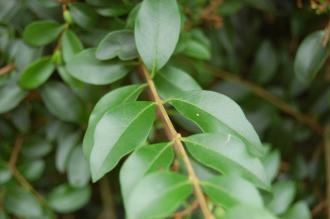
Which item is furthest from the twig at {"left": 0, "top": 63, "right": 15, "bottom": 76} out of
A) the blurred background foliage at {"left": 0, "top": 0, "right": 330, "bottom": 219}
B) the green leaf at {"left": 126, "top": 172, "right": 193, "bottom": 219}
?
the green leaf at {"left": 126, "top": 172, "right": 193, "bottom": 219}

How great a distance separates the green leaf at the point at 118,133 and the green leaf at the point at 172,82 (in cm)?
10

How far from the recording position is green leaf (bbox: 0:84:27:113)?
2.93ft

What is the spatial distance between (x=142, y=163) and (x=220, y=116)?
0.12 m

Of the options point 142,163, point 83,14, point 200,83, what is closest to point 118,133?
point 142,163

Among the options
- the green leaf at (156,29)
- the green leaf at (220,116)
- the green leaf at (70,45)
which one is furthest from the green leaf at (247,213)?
the green leaf at (70,45)

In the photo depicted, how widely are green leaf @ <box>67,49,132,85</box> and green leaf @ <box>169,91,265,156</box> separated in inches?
6.0

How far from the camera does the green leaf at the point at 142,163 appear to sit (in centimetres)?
59

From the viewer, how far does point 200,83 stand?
3.79ft

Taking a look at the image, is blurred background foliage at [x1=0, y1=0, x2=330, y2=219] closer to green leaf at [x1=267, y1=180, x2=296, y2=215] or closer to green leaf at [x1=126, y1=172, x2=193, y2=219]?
green leaf at [x1=267, y1=180, x2=296, y2=215]

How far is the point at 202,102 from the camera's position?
0.69 meters

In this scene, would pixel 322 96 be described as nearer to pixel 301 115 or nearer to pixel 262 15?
pixel 301 115

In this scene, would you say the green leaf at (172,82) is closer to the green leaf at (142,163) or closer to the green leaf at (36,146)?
the green leaf at (142,163)

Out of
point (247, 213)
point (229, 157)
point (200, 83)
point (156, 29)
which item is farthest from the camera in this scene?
point (200, 83)

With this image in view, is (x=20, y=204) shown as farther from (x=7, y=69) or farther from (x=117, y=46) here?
(x=117, y=46)
